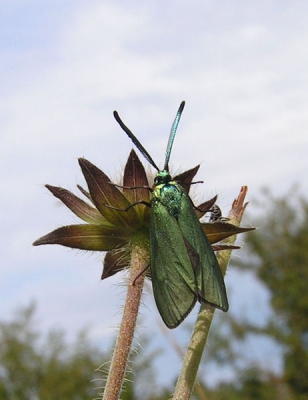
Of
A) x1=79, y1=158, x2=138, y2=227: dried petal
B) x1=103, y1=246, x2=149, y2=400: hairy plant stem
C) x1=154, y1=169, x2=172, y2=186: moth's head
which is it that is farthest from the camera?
x1=154, y1=169, x2=172, y2=186: moth's head

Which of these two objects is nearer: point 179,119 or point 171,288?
point 171,288

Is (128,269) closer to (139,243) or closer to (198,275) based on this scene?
(139,243)

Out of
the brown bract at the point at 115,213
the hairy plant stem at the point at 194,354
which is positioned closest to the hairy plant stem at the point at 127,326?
the brown bract at the point at 115,213

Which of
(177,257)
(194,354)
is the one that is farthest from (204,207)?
(194,354)

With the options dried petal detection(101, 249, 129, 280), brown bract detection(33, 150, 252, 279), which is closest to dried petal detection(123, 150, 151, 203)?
brown bract detection(33, 150, 252, 279)

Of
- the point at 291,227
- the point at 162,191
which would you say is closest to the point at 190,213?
the point at 162,191

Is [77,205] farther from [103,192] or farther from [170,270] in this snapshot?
[170,270]

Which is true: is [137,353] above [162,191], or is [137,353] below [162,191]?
below

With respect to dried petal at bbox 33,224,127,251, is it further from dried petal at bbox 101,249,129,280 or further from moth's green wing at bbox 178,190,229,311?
moth's green wing at bbox 178,190,229,311
